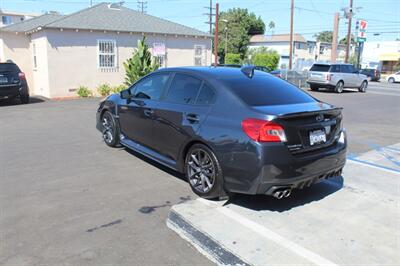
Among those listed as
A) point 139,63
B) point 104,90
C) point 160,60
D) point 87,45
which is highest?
point 87,45

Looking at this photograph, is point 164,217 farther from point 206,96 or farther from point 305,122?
point 305,122

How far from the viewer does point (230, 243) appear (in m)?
3.51

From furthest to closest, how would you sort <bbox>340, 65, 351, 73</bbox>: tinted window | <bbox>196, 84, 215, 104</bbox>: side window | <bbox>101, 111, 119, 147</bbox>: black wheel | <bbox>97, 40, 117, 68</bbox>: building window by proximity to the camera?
1. <bbox>340, 65, 351, 73</bbox>: tinted window
2. <bbox>97, 40, 117, 68</bbox>: building window
3. <bbox>101, 111, 119, 147</bbox>: black wheel
4. <bbox>196, 84, 215, 104</bbox>: side window

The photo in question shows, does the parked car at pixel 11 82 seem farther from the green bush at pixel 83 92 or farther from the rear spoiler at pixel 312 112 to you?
the rear spoiler at pixel 312 112

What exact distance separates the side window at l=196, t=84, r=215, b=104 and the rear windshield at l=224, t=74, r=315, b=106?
0.79 ft

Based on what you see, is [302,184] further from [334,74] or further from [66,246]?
[334,74]

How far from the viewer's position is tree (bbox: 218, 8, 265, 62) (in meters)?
65.7

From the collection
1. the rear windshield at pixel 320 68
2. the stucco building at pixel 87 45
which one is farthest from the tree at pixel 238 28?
the stucco building at pixel 87 45

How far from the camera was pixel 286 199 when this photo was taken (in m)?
4.69

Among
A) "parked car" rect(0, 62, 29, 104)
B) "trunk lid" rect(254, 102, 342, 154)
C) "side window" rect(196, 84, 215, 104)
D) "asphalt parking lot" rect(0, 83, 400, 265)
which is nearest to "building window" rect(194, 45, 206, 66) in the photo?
"parked car" rect(0, 62, 29, 104)

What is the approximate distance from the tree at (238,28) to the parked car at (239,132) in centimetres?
5831

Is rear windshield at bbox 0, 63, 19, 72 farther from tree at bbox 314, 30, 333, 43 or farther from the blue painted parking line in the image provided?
tree at bbox 314, 30, 333, 43

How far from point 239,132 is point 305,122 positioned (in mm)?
757

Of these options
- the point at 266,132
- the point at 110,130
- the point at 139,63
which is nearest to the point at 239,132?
the point at 266,132
